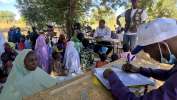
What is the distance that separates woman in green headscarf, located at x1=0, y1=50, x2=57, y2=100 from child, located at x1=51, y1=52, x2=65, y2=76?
3692 mm

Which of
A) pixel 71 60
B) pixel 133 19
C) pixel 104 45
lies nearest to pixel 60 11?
pixel 104 45

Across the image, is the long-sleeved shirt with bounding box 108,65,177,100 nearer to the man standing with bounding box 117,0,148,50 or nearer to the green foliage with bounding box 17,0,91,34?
the man standing with bounding box 117,0,148,50

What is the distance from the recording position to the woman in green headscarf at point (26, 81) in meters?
4.72

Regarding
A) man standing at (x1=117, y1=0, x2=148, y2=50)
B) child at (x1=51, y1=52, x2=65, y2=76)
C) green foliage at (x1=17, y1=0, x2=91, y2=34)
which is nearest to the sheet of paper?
man standing at (x1=117, y1=0, x2=148, y2=50)

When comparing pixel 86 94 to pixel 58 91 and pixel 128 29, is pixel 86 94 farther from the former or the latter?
pixel 128 29

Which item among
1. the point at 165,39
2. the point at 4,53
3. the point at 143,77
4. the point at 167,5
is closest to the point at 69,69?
the point at 4,53

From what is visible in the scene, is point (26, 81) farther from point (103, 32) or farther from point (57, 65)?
point (103, 32)

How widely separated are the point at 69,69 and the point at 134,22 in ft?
7.16

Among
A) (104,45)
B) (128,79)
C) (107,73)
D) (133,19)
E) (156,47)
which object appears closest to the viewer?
(156,47)

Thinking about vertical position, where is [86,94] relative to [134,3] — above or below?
below

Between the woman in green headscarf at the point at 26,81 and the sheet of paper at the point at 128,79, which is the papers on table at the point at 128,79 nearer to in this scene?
the sheet of paper at the point at 128,79

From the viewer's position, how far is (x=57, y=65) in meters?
9.95

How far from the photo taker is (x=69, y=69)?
10.3 m

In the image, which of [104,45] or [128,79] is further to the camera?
[104,45]
